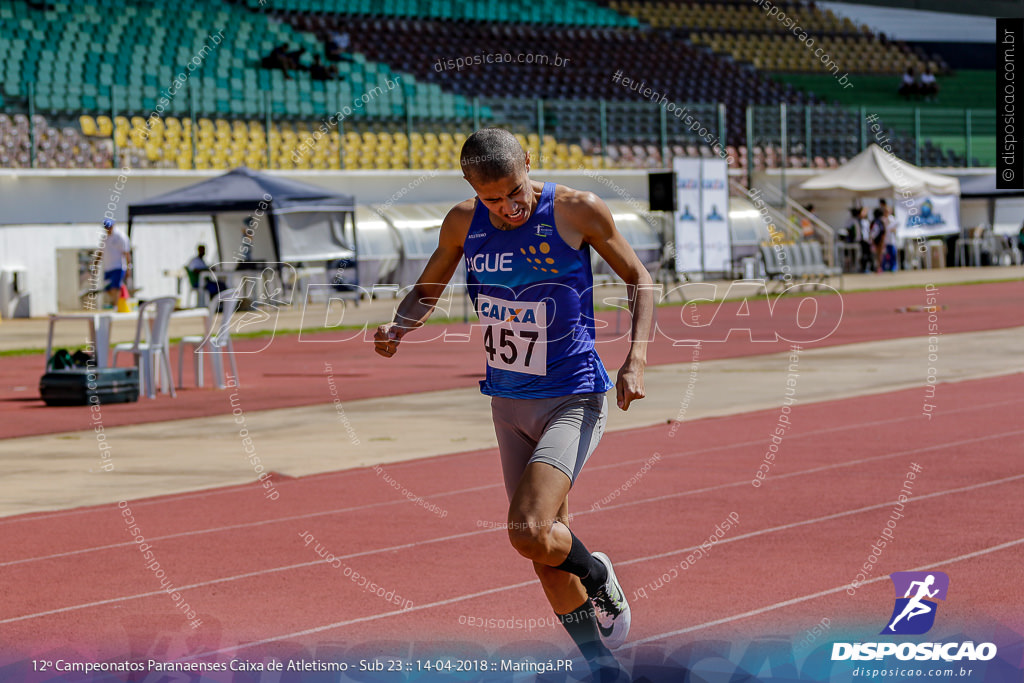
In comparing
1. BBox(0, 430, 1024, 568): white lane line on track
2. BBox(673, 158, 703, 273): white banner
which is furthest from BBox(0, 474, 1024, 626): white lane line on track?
BBox(673, 158, 703, 273): white banner

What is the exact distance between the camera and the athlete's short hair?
473 cm

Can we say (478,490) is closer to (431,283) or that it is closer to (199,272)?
(431,283)

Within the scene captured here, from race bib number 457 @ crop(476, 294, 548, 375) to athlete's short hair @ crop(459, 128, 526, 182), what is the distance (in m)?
0.49

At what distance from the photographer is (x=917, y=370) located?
15922 mm

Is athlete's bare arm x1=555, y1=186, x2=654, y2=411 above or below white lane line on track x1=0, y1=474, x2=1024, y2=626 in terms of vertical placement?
above

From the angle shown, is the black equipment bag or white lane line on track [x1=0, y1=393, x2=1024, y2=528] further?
the black equipment bag

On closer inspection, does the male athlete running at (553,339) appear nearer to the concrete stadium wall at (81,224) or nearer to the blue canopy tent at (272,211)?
the blue canopy tent at (272,211)

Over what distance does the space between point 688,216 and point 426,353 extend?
9031 millimetres

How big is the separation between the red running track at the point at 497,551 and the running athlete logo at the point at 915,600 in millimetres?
66

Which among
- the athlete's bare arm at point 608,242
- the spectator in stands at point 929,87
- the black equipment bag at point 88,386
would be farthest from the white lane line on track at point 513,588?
the spectator in stands at point 929,87

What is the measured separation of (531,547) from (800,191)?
36792 mm

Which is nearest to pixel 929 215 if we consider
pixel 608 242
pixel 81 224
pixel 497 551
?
pixel 81 224

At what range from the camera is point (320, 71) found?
35.8 m

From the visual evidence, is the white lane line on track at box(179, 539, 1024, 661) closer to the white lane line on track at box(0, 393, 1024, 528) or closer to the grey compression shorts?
the grey compression shorts
